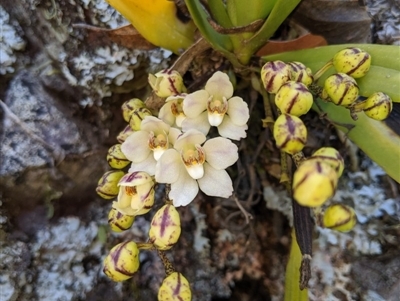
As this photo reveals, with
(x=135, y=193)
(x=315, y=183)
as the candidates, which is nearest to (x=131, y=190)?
(x=135, y=193)

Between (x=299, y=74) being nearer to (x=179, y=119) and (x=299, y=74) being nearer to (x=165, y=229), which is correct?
(x=179, y=119)

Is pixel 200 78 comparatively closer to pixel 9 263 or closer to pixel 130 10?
pixel 130 10

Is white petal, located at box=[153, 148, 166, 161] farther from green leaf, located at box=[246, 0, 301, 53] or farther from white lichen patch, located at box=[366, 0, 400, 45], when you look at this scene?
white lichen patch, located at box=[366, 0, 400, 45]

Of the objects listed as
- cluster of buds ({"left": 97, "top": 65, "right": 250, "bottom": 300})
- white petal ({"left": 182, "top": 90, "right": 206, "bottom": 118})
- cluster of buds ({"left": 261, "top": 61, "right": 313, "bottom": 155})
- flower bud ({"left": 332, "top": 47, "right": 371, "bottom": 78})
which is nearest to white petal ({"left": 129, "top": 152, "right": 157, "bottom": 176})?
cluster of buds ({"left": 97, "top": 65, "right": 250, "bottom": 300})

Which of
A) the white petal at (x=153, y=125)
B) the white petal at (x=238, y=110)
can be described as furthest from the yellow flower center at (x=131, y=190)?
the white petal at (x=238, y=110)

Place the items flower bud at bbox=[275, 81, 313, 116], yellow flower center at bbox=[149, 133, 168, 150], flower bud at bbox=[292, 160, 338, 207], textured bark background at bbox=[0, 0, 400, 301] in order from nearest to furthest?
flower bud at bbox=[292, 160, 338, 207] → flower bud at bbox=[275, 81, 313, 116] → yellow flower center at bbox=[149, 133, 168, 150] → textured bark background at bbox=[0, 0, 400, 301]

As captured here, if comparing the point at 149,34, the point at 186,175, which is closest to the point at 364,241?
the point at 186,175
